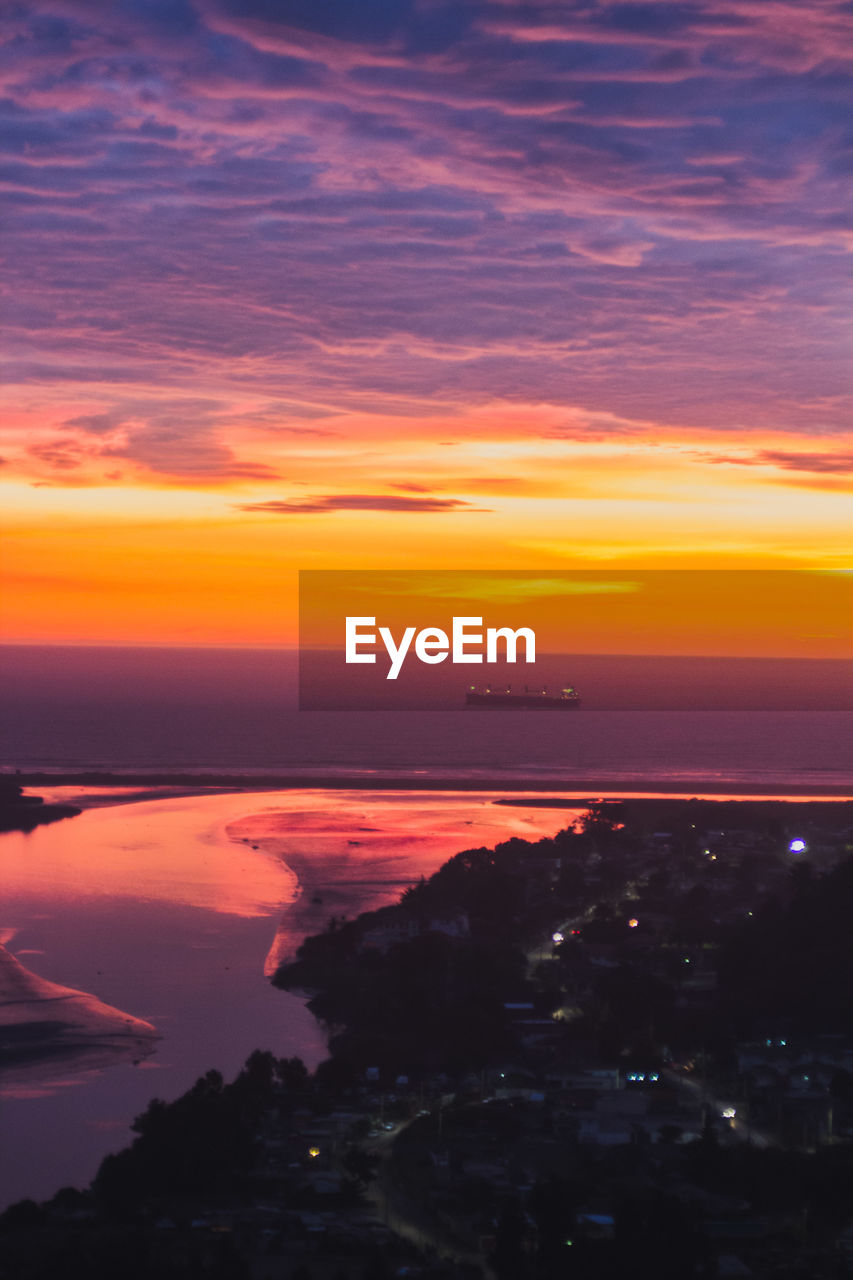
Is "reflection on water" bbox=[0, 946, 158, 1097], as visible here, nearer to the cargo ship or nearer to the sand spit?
the sand spit

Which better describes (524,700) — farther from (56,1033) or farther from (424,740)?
(56,1033)

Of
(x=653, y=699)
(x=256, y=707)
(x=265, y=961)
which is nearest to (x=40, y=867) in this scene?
(x=265, y=961)

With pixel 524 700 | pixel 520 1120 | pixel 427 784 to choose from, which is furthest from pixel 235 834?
pixel 524 700

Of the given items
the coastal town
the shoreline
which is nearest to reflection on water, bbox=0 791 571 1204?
the coastal town

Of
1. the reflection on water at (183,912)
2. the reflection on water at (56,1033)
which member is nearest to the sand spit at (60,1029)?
the reflection on water at (56,1033)

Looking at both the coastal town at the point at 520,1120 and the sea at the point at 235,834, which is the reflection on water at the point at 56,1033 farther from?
the coastal town at the point at 520,1120

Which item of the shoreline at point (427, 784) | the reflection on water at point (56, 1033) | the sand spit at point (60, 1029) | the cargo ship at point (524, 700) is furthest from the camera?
the cargo ship at point (524, 700)
